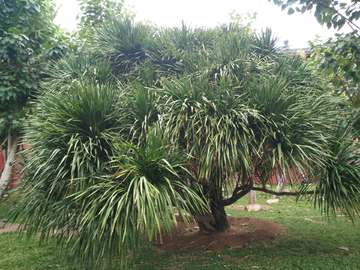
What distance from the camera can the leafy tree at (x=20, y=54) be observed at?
5.89 meters

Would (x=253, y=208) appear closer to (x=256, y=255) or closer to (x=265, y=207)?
(x=265, y=207)

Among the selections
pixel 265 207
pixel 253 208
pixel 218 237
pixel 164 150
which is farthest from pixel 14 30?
pixel 265 207

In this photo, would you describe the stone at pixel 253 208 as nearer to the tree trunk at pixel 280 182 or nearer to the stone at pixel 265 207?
the stone at pixel 265 207

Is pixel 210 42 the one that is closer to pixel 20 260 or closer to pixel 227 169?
pixel 227 169

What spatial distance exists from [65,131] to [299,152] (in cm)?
298

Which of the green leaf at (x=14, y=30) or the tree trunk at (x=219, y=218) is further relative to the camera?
the green leaf at (x=14, y=30)

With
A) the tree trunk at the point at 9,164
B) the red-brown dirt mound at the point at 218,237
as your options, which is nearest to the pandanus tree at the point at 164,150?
the red-brown dirt mound at the point at 218,237

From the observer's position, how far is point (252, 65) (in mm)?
4469

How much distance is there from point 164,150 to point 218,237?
2697 mm

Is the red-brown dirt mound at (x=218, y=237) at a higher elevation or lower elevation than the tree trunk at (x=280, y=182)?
lower

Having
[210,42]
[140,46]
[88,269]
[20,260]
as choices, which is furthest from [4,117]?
[210,42]

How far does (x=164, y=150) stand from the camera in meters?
3.31

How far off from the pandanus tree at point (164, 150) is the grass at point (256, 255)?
75 centimetres

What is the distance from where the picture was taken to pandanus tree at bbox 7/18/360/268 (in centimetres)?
306
